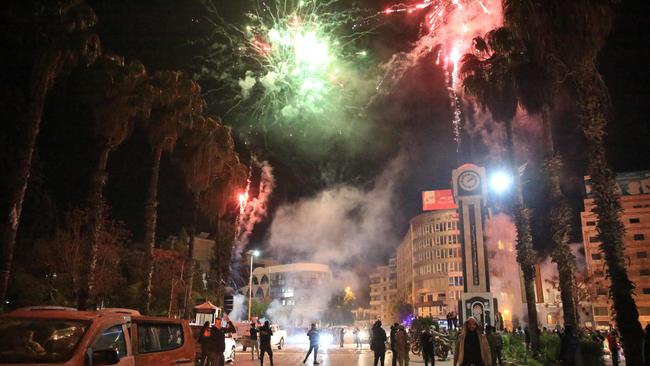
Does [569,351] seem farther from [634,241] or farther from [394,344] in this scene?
[634,241]

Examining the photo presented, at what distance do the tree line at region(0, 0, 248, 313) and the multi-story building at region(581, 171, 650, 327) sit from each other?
76482 millimetres

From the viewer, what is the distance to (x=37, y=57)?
1666 centimetres

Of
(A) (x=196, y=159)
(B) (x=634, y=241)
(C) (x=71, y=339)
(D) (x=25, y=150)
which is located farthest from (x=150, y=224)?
(B) (x=634, y=241)

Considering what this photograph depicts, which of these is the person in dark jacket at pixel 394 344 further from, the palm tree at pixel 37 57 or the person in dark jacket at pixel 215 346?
the palm tree at pixel 37 57

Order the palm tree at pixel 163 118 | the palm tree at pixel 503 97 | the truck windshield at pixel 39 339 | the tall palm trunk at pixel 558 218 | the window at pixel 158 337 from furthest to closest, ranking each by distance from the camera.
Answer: the palm tree at pixel 163 118 → the palm tree at pixel 503 97 → the tall palm trunk at pixel 558 218 → the window at pixel 158 337 → the truck windshield at pixel 39 339

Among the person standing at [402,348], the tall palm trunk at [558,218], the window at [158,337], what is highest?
the tall palm trunk at [558,218]

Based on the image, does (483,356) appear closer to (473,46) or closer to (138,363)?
(138,363)

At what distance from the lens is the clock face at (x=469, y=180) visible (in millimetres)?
65062

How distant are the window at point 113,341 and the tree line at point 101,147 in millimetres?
10652


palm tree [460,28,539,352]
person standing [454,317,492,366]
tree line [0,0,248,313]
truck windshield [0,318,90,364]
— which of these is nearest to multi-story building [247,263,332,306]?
tree line [0,0,248,313]

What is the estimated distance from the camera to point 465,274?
62844 mm

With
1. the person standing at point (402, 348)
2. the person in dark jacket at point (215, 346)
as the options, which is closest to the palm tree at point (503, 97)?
the person standing at point (402, 348)

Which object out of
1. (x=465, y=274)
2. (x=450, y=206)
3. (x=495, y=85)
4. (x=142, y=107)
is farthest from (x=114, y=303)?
(x=450, y=206)

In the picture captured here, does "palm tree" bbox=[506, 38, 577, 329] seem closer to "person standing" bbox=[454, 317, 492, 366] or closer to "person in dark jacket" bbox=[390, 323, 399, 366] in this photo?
"person in dark jacket" bbox=[390, 323, 399, 366]
